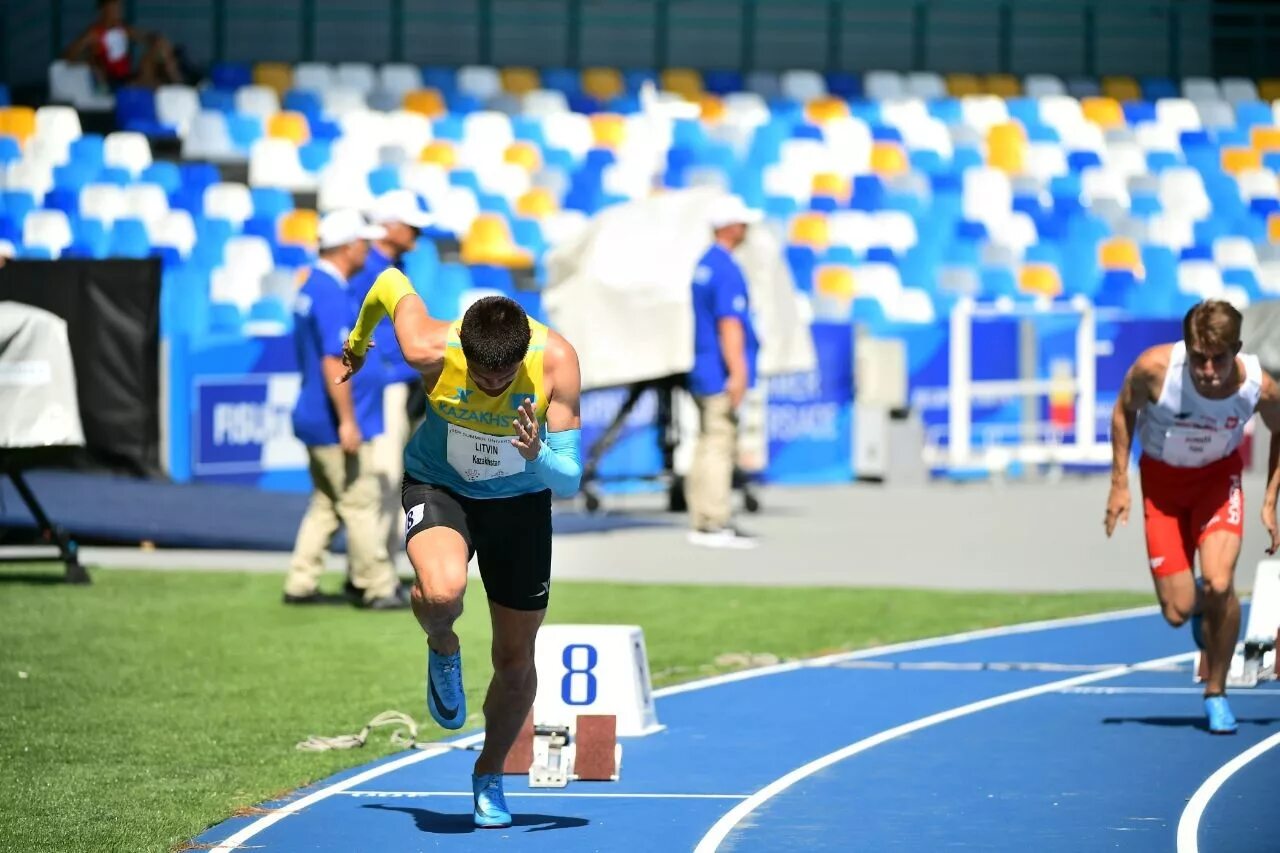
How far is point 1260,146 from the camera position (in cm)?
3152

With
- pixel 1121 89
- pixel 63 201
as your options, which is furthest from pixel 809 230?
pixel 63 201

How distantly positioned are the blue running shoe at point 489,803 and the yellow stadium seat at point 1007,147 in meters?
23.5

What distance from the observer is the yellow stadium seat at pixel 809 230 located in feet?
89.5

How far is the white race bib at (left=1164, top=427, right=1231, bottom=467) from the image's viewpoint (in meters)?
9.36

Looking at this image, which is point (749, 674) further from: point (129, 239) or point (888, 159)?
point (888, 159)

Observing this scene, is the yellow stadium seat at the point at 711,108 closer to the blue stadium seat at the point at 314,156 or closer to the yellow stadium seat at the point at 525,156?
the yellow stadium seat at the point at 525,156

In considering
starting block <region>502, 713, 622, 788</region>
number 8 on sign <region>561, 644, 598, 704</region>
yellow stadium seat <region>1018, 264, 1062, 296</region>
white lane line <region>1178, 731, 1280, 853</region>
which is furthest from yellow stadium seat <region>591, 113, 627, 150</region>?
starting block <region>502, 713, 622, 788</region>

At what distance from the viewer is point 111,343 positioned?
1920 cm

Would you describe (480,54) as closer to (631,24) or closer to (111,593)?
(631,24)

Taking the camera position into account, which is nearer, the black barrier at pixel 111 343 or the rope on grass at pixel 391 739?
the rope on grass at pixel 391 739

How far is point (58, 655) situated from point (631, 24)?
20.7m

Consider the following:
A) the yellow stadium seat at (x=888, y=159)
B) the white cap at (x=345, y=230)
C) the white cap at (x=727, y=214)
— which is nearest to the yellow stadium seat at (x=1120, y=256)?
the yellow stadium seat at (x=888, y=159)

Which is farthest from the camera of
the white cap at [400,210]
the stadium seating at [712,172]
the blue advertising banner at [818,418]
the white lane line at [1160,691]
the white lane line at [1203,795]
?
the stadium seating at [712,172]

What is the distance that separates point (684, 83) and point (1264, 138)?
8.60 metres
